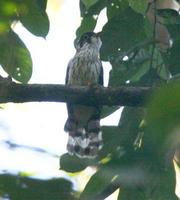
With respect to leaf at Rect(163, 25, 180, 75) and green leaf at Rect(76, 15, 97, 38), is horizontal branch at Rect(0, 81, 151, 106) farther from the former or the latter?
green leaf at Rect(76, 15, 97, 38)

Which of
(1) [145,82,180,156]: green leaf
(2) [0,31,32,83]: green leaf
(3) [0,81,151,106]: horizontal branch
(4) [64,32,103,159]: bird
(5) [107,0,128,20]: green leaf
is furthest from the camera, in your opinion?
(4) [64,32,103,159]: bird

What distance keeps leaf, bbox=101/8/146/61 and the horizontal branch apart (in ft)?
0.78

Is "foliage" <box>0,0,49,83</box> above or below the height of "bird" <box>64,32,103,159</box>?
above

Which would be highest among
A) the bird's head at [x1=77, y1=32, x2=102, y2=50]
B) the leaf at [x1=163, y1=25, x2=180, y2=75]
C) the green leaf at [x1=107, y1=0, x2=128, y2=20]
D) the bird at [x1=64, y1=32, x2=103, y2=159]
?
the green leaf at [x1=107, y1=0, x2=128, y2=20]

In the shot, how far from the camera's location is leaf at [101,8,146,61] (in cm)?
245

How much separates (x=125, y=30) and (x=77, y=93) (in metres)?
0.39

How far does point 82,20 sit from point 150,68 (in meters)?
0.65

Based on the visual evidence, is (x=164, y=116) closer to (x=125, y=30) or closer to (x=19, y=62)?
(x=19, y=62)

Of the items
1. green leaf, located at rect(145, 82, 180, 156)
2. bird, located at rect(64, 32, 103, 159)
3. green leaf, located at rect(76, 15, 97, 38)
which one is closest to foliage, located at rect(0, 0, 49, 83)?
green leaf, located at rect(145, 82, 180, 156)

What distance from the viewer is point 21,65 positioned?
6.75 feet

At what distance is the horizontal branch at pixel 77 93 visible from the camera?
7.64 ft

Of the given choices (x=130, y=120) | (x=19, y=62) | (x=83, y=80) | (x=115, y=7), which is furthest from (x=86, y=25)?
(x=83, y=80)

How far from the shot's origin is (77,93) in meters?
2.50

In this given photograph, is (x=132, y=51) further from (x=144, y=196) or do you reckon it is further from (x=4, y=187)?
(x=4, y=187)
